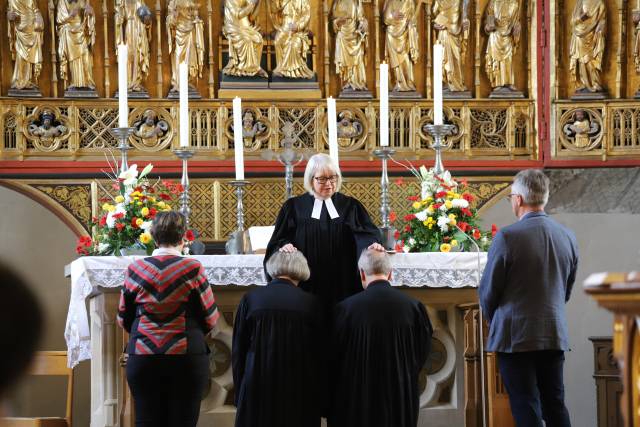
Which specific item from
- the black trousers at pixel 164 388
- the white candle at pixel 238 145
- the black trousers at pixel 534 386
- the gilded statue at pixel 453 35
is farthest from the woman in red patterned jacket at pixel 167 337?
the gilded statue at pixel 453 35

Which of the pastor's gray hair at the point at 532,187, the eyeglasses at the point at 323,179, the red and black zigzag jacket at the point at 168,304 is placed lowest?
the red and black zigzag jacket at the point at 168,304

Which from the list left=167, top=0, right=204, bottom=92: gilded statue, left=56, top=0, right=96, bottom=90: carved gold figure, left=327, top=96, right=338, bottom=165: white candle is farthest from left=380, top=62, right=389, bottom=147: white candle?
left=56, top=0, right=96, bottom=90: carved gold figure

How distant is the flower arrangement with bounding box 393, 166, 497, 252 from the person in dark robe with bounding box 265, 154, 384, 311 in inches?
50.1

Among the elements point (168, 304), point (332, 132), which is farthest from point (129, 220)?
point (168, 304)

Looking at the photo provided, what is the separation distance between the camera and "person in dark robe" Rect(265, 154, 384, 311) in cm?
537

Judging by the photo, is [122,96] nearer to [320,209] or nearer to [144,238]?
[144,238]

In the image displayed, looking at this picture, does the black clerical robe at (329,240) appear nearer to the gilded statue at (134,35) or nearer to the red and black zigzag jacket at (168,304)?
the red and black zigzag jacket at (168,304)

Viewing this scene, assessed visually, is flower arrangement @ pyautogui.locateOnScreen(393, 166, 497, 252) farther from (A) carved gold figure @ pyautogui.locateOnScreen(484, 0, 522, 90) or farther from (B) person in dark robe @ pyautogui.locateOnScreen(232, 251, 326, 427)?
(A) carved gold figure @ pyautogui.locateOnScreen(484, 0, 522, 90)

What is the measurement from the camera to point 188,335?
15.6 ft

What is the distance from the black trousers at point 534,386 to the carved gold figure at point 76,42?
238 inches

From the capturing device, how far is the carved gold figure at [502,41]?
9953mm

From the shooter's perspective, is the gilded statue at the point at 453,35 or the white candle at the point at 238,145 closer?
the white candle at the point at 238,145

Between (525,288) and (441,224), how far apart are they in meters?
1.87

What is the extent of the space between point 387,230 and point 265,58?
384 cm
